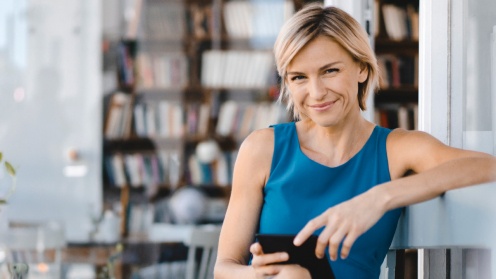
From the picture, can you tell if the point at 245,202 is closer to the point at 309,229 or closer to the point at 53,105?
the point at 309,229

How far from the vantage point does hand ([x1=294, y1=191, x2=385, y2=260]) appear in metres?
1.27

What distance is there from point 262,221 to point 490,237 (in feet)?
1.89

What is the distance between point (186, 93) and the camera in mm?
5164

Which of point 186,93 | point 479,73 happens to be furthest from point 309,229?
point 186,93

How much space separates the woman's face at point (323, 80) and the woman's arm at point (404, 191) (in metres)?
0.17

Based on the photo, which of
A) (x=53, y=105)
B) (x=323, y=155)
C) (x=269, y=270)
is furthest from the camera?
(x=53, y=105)

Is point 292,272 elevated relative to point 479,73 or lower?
lower

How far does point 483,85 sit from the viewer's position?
181 cm

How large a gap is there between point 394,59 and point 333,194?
3223mm

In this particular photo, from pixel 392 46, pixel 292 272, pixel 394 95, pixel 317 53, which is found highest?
pixel 392 46

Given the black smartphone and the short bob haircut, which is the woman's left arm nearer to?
the black smartphone

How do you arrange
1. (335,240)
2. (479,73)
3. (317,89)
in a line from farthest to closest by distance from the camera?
(479,73)
(317,89)
(335,240)

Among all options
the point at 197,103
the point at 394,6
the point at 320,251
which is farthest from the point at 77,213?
the point at 320,251

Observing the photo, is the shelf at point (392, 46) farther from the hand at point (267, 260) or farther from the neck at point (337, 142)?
the hand at point (267, 260)
